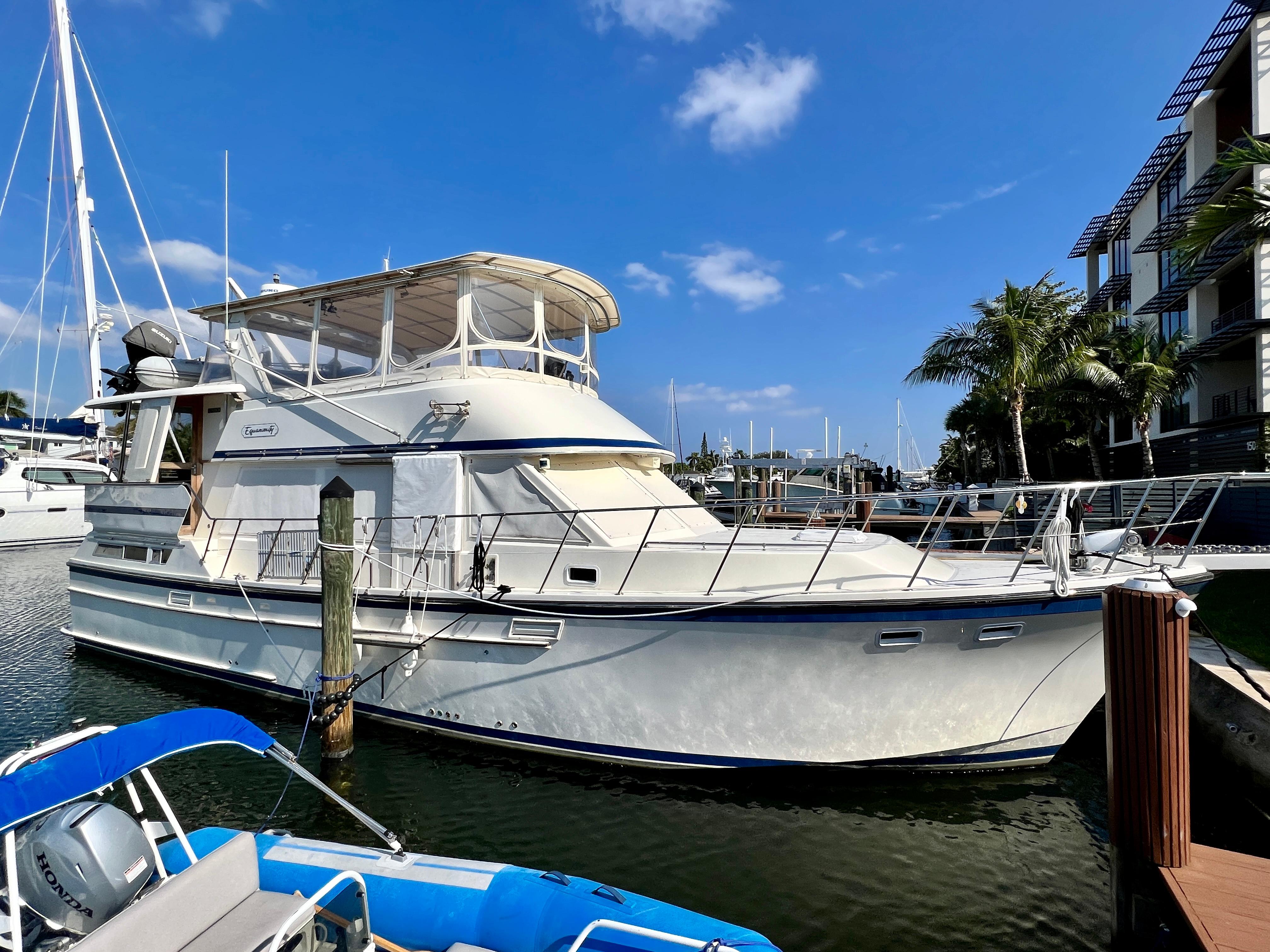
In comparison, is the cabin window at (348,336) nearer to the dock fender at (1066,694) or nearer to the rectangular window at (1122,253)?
the dock fender at (1066,694)

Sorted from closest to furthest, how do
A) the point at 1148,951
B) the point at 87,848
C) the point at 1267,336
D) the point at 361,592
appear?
the point at 87,848, the point at 1148,951, the point at 361,592, the point at 1267,336

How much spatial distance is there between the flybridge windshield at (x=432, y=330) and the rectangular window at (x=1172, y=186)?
25238 millimetres

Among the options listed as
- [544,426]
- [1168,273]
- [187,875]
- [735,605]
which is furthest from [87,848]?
[1168,273]

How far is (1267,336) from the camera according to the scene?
60.1ft

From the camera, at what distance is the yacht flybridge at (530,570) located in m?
5.34

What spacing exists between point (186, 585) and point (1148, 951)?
9.54 metres

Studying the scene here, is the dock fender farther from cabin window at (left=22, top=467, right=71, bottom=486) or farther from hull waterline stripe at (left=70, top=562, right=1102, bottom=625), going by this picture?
cabin window at (left=22, top=467, right=71, bottom=486)

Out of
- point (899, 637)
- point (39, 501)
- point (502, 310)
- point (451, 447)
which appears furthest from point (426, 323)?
point (39, 501)

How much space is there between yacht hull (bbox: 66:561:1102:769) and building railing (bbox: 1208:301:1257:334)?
65.4 ft

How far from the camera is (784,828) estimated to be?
520 centimetres

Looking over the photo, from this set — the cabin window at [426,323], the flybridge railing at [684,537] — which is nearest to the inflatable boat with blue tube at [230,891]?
the flybridge railing at [684,537]

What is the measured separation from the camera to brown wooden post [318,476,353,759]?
632 centimetres

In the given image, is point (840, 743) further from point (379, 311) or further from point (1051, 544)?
point (379, 311)

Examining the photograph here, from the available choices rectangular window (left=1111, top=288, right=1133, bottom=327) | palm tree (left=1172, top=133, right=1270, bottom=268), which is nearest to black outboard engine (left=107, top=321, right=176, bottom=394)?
palm tree (left=1172, top=133, right=1270, bottom=268)
